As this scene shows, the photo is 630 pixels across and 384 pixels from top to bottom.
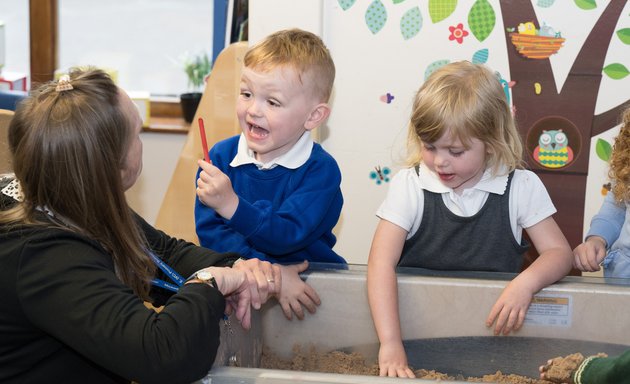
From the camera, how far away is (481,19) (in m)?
2.24

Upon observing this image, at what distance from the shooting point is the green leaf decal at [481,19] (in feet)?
7.33

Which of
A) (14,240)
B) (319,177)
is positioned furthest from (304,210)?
(14,240)

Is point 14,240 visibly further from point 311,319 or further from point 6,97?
point 6,97

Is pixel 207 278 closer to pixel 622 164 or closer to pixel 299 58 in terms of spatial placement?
pixel 299 58

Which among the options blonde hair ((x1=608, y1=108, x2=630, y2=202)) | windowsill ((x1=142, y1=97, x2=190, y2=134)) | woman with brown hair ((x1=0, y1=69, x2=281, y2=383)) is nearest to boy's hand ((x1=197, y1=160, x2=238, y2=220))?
woman with brown hair ((x1=0, y1=69, x2=281, y2=383))

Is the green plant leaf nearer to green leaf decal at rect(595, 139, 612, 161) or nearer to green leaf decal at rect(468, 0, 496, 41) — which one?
green leaf decal at rect(468, 0, 496, 41)

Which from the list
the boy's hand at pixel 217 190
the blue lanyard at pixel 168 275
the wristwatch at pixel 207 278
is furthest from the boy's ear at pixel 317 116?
the wristwatch at pixel 207 278

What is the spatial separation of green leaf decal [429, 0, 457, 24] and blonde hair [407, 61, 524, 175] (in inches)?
24.0

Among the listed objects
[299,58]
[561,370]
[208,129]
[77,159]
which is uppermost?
[299,58]

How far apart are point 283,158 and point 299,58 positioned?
20cm

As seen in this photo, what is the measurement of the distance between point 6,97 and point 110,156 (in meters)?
1.34

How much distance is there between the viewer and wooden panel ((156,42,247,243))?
2424mm

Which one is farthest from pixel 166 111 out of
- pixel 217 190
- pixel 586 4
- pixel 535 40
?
pixel 217 190

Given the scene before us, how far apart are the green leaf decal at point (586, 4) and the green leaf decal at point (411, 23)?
40 centimetres
